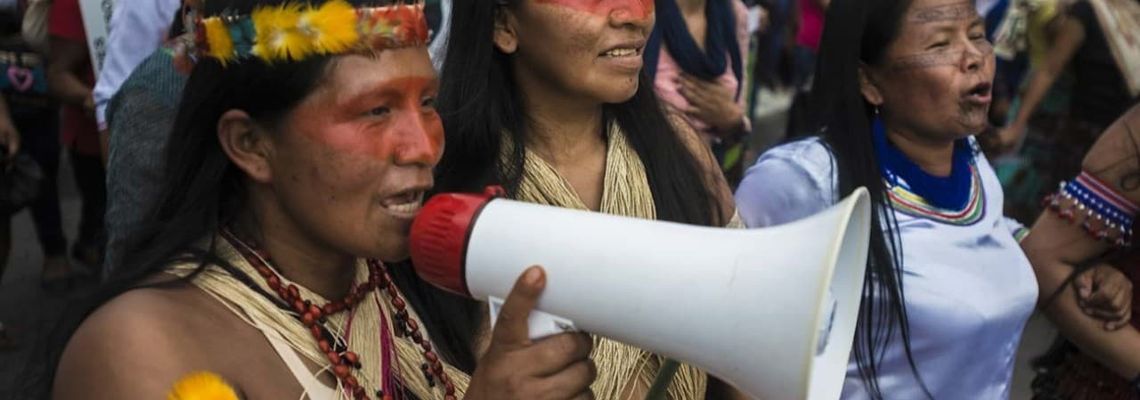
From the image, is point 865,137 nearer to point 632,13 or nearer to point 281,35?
point 632,13

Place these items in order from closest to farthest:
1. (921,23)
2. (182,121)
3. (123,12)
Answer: (182,121) < (921,23) < (123,12)

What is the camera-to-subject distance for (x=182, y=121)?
1.77 meters

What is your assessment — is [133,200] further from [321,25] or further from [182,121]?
[321,25]

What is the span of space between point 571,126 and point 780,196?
1.61ft

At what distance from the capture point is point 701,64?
4.10m

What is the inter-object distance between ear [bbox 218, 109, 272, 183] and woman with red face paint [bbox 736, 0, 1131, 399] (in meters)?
1.17

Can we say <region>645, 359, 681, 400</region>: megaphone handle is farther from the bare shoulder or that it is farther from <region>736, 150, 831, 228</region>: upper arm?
<region>736, 150, 831, 228</region>: upper arm

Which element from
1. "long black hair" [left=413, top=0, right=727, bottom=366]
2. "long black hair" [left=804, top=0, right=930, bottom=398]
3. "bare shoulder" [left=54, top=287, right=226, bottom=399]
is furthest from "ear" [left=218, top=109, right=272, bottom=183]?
"long black hair" [left=804, top=0, right=930, bottom=398]

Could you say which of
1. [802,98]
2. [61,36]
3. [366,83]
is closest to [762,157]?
[366,83]

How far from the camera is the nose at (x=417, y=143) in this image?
1682mm

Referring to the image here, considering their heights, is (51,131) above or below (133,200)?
below

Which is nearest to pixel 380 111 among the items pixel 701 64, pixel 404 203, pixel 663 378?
pixel 404 203

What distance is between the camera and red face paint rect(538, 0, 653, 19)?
2232 millimetres

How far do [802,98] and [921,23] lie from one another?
459cm
